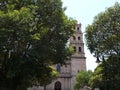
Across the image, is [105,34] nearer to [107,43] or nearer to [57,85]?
[107,43]

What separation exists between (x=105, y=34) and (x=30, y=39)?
9.53 metres

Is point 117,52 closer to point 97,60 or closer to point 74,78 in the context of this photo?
point 97,60

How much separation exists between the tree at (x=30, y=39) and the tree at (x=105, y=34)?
13.0 feet

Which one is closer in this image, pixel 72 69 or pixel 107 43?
pixel 107 43

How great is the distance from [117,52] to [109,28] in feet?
8.37

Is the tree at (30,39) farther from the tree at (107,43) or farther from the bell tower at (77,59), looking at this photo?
the bell tower at (77,59)

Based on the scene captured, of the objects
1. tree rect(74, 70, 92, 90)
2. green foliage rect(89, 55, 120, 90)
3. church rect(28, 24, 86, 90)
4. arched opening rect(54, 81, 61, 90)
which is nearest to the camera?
green foliage rect(89, 55, 120, 90)

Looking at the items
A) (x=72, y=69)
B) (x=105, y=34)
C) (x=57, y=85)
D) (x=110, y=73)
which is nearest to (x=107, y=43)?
(x=105, y=34)

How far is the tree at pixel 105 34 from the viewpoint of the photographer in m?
27.4

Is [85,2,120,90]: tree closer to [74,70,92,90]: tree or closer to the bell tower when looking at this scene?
[74,70,92,90]: tree

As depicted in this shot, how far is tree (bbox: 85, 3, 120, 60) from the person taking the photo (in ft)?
89.8

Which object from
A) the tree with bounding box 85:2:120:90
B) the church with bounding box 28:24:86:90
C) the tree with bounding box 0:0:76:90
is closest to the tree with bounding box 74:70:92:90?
the church with bounding box 28:24:86:90

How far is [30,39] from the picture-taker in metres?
21.6

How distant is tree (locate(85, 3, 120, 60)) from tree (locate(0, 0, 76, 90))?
3.95 metres
